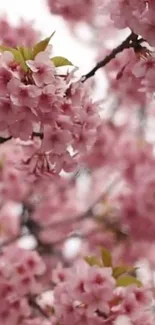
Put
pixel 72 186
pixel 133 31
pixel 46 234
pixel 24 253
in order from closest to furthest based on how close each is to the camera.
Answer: pixel 133 31
pixel 24 253
pixel 46 234
pixel 72 186

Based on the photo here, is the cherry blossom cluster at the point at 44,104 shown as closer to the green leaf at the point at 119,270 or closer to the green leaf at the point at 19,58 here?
the green leaf at the point at 19,58

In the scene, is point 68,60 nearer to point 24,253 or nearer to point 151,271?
point 24,253

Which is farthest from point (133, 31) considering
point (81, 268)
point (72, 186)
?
point (72, 186)

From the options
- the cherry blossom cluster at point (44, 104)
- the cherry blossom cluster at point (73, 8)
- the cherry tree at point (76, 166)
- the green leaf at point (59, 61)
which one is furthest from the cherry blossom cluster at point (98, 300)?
the cherry blossom cluster at point (73, 8)

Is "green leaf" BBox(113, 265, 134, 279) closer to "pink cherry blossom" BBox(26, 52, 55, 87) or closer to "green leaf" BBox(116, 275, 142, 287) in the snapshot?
"green leaf" BBox(116, 275, 142, 287)

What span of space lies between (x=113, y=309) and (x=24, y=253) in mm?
445

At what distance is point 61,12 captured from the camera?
2086mm

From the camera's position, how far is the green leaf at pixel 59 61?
50.9 inches

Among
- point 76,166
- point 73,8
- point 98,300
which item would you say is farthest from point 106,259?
point 73,8

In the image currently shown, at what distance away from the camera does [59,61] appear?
51.1 inches

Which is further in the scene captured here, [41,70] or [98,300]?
[98,300]

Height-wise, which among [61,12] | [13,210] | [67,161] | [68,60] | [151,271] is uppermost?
[61,12]

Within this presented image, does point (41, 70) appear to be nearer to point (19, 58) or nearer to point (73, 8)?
point (19, 58)

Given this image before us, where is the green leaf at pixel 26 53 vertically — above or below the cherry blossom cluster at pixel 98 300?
above
